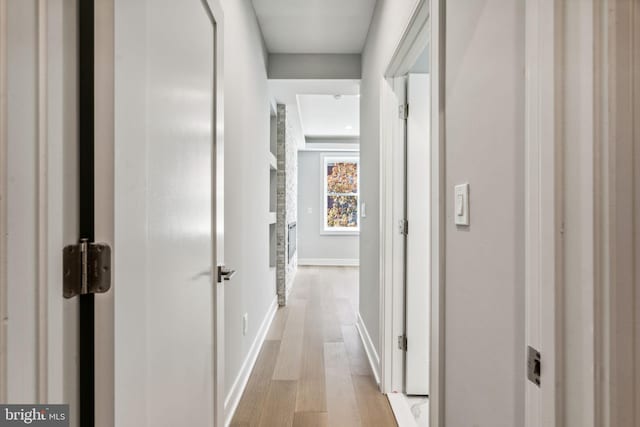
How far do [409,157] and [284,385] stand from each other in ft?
5.52

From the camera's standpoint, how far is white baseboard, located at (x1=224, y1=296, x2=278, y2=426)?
67.7 inches

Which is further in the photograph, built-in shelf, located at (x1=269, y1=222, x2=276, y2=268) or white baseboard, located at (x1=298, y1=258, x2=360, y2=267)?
white baseboard, located at (x1=298, y1=258, x2=360, y2=267)

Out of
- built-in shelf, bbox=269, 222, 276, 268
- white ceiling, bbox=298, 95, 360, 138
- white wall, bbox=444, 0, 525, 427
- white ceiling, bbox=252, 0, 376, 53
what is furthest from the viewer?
white ceiling, bbox=298, 95, 360, 138

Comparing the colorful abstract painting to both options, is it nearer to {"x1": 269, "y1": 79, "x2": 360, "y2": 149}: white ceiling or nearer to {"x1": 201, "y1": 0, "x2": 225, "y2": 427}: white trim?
{"x1": 269, "y1": 79, "x2": 360, "y2": 149}: white ceiling

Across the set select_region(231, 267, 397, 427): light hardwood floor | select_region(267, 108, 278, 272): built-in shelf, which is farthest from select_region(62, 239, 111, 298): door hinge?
select_region(267, 108, 278, 272): built-in shelf

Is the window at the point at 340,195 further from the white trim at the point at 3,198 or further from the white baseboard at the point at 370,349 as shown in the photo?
the white trim at the point at 3,198

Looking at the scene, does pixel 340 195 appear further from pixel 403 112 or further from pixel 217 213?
pixel 217 213

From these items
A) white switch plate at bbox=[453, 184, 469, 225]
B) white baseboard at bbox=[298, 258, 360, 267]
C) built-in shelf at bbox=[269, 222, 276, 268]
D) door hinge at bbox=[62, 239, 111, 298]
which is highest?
white switch plate at bbox=[453, 184, 469, 225]

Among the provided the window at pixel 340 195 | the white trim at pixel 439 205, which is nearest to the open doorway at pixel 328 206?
the window at pixel 340 195

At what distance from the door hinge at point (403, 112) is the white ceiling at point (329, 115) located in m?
1.83

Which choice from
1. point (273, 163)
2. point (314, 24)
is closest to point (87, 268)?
point (314, 24)

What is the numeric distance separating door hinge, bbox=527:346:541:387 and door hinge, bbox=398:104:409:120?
5.47 feet

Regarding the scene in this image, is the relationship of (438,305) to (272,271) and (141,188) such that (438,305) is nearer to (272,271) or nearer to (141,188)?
(141,188)

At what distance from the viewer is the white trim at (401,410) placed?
1.72 metres
